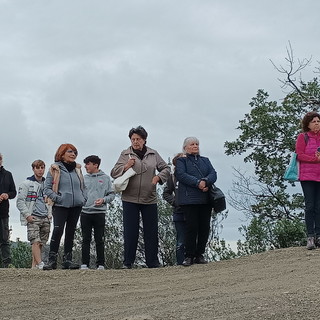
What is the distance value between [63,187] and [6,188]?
5.83 ft

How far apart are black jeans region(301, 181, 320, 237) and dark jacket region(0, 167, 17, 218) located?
4764 millimetres

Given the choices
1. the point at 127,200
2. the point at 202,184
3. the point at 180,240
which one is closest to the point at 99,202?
the point at 127,200

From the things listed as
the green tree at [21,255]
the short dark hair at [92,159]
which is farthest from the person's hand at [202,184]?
the green tree at [21,255]

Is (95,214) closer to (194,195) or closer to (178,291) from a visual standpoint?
(194,195)

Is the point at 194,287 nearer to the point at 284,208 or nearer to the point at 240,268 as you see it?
the point at 240,268

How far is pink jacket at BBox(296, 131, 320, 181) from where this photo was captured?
8891 millimetres

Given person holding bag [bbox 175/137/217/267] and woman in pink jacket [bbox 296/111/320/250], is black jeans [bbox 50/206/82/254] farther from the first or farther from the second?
woman in pink jacket [bbox 296/111/320/250]

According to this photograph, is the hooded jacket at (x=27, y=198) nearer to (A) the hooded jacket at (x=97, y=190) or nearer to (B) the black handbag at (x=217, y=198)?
(A) the hooded jacket at (x=97, y=190)

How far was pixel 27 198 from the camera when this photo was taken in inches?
414

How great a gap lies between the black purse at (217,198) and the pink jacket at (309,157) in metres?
1.07

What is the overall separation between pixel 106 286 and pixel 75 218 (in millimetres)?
1834

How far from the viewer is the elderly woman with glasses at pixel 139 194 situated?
9.70 meters

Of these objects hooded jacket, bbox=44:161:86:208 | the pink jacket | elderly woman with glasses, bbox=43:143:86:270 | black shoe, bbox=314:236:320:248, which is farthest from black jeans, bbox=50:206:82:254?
black shoe, bbox=314:236:320:248

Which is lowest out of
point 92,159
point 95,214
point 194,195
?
point 95,214
